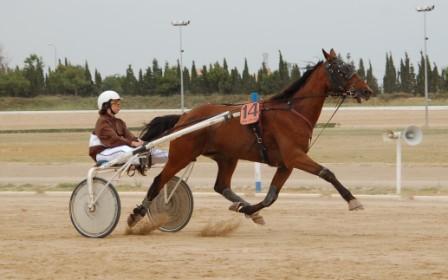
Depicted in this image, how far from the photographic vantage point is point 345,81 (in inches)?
401

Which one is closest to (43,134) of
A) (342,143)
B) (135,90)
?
(342,143)

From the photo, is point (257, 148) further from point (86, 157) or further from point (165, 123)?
point (86, 157)

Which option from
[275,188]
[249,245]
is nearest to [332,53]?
[275,188]

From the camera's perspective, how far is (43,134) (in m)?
46.6

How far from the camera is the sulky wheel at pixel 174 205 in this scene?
36.1 feet

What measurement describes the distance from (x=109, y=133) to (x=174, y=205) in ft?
4.18

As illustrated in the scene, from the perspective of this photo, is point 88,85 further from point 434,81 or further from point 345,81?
point 345,81

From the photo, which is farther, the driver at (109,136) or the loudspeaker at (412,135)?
the loudspeaker at (412,135)

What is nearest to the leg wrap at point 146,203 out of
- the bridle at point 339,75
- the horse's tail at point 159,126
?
the horse's tail at point 159,126

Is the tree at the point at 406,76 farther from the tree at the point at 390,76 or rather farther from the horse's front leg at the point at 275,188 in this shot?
the horse's front leg at the point at 275,188

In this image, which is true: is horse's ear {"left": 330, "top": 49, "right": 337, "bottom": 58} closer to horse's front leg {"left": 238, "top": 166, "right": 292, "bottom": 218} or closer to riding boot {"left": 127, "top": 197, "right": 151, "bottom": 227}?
horse's front leg {"left": 238, "top": 166, "right": 292, "bottom": 218}

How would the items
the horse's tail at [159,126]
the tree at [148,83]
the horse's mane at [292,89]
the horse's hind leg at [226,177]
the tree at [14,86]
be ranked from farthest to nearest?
the tree at [148,83], the tree at [14,86], the horse's tail at [159,126], the horse's hind leg at [226,177], the horse's mane at [292,89]

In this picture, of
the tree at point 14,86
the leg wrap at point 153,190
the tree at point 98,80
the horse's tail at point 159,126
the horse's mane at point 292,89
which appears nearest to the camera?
the horse's mane at point 292,89

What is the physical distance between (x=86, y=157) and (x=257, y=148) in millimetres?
19295
